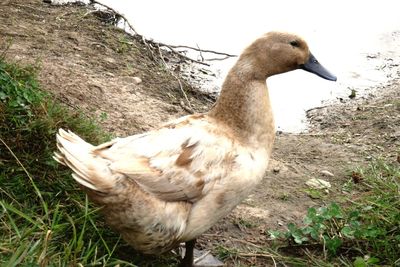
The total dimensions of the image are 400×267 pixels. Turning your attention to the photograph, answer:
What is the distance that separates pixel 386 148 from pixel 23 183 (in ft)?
9.70

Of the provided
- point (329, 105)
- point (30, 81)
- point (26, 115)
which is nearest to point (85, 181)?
point (26, 115)

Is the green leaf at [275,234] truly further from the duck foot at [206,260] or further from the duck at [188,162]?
the duck at [188,162]

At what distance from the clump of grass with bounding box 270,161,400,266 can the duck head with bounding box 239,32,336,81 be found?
870mm

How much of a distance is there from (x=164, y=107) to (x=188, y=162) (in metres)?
2.21

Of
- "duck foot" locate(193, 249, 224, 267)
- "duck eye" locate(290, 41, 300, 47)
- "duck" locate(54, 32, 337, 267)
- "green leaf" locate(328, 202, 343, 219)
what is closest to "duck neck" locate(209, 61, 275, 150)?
"duck" locate(54, 32, 337, 267)

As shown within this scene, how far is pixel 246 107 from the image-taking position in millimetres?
3580

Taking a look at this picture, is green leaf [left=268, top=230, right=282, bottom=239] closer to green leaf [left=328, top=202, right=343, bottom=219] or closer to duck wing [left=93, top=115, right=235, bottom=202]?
green leaf [left=328, top=202, right=343, bottom=219]

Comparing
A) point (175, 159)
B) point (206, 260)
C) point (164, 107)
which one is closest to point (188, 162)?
point (175, 159)

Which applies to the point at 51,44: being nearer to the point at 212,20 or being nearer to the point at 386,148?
the point at 212,20

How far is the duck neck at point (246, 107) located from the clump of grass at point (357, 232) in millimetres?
593

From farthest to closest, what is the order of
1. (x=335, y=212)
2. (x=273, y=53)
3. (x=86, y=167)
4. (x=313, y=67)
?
(x=313, y=67) → (x=335, y=212) → (x=273, y=53) → (x=86, y=167)

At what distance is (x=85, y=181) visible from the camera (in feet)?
9.74

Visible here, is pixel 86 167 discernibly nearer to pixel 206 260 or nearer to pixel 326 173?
pixel 206 260

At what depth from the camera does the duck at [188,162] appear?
10.0 ft
